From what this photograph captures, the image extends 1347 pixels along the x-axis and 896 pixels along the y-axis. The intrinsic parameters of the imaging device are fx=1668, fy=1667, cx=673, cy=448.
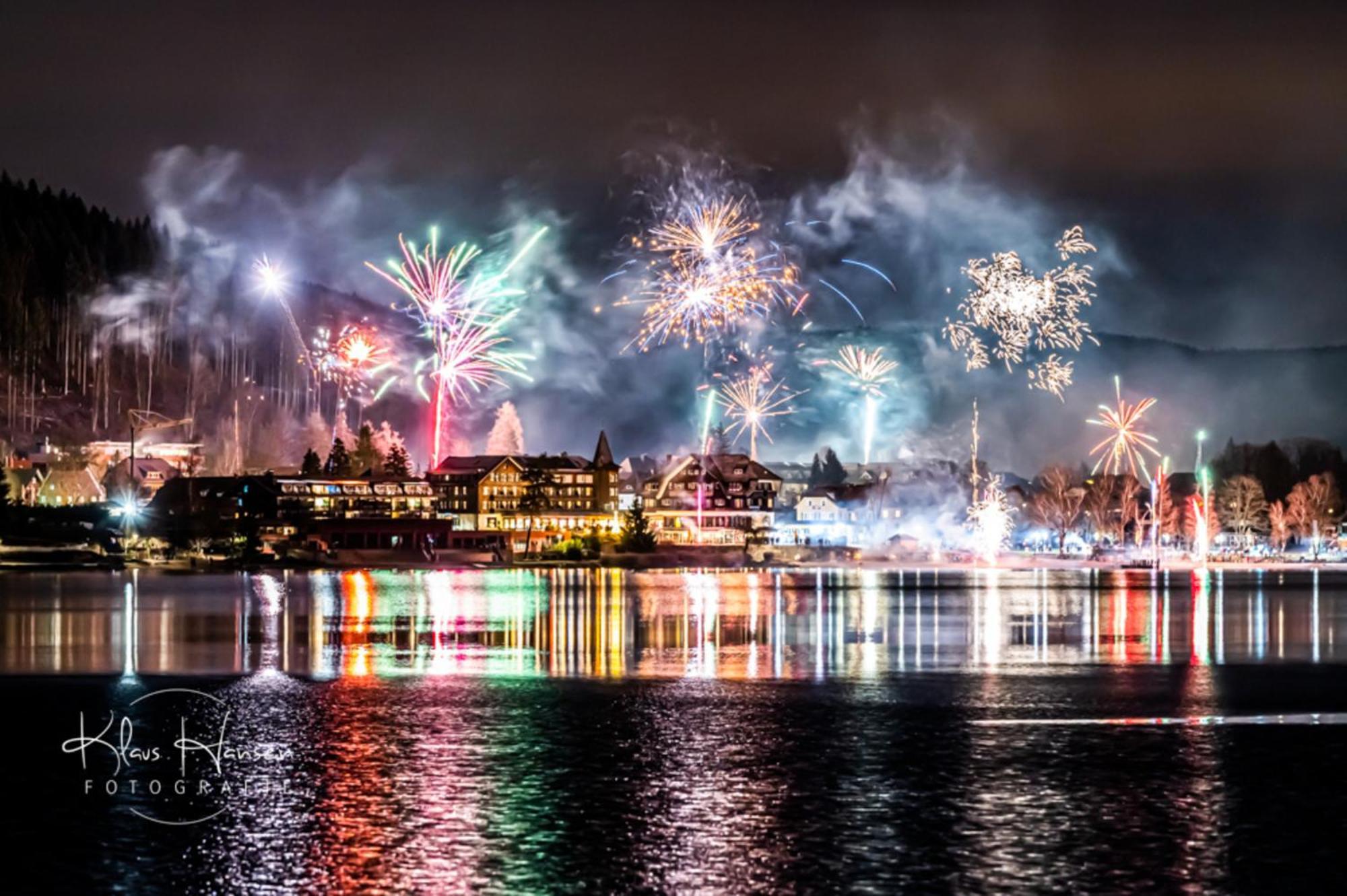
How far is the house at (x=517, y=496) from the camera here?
182 meters

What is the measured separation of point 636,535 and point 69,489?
221ft

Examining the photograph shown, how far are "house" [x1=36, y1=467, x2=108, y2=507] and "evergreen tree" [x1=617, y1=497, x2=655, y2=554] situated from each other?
58.2 metres

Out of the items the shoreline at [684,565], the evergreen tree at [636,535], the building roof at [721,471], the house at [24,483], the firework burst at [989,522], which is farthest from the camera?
the building roof at [721,471]

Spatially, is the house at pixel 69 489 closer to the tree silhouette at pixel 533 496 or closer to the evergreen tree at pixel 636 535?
the tree silhouette at pixel 533 496

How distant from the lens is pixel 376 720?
1384 inches

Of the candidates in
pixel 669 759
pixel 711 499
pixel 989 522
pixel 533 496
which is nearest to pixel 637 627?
pixel 669 759

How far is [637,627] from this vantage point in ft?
214

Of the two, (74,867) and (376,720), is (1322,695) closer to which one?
(376,720)

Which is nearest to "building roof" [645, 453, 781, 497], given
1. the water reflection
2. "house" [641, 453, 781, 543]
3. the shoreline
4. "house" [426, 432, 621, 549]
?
"house" [641, 453, 781, 543]

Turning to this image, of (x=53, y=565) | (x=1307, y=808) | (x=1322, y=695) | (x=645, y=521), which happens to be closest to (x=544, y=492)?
(x=645, y=521)

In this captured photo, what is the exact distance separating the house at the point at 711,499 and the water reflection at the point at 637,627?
6674 cm

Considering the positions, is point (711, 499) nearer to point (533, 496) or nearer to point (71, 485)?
point (533, 496)

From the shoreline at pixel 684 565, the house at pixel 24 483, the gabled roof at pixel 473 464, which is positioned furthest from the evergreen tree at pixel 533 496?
the house at pixel 24 483

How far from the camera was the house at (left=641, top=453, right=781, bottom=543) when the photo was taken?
184875mm
